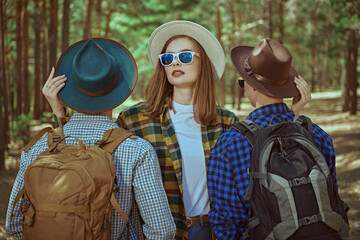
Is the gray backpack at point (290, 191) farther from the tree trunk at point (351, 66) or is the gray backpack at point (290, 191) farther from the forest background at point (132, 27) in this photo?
the tree trunk at point (351, 66)

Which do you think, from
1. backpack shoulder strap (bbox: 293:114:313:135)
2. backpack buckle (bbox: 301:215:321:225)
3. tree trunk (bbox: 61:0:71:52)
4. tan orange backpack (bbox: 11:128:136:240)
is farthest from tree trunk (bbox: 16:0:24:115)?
backpack buckle (bbox: 301:215:321:225)

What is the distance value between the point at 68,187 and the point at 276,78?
1.47 m

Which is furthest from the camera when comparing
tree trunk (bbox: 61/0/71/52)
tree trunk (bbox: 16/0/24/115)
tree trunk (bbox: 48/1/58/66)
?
tree trunk (bbox: 16/0/24/115)

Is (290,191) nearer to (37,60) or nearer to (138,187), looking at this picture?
(138,187)

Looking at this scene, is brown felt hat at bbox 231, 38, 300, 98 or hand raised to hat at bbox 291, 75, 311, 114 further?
hand raised to hat at bbox 291, 75, 311, 114

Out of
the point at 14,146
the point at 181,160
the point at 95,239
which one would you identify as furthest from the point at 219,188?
the point at 14,146

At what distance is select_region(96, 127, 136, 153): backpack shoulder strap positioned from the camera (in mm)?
2271

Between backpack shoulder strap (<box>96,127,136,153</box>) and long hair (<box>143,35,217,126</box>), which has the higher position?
long hair (<box>143,35,217,126</box>)

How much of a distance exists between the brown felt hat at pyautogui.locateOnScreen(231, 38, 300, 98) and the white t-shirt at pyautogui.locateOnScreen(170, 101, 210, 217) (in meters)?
0.71

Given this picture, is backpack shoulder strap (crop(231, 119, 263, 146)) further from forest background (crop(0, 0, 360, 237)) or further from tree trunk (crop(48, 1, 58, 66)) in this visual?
tree trunk (crop(48, 1, 58, 66))

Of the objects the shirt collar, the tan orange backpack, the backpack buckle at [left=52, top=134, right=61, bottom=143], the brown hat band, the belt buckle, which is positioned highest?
the brown hat band

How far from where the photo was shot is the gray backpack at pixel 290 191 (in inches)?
84.2

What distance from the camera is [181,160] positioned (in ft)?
9.93

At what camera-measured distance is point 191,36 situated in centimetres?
328
